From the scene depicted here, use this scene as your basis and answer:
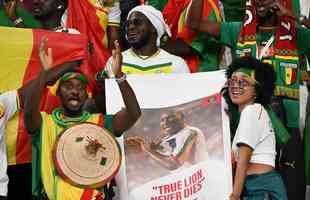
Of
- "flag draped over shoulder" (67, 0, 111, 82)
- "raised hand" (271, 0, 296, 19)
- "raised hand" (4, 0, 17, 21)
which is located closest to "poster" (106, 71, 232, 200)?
"raised hand" (271, 0, 296, 19)

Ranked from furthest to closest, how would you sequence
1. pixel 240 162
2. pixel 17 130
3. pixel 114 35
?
pixel 114 35 → pixel 17 130 → pixel 240 162

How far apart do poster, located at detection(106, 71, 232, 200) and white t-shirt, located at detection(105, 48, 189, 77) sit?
17.3 inches

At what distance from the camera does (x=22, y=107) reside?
666cm

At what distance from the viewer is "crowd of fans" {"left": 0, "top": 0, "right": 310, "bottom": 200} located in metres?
6.44

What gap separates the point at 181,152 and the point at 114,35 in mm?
1784

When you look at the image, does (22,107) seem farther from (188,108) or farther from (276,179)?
(276,179)

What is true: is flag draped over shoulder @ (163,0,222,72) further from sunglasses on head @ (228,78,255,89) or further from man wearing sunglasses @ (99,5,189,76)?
sunglasses on head @ (228,78,255,89)

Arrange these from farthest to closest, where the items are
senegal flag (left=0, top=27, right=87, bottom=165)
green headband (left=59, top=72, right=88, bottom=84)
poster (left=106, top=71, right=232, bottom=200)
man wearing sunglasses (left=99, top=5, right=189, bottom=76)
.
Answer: man wearing sunglasses (left=99, top=5, right=189, bottom=76), senegal flag (left=0, top=27, right=87, bottom=165), green headband (left=59, top=72, right=88, bottom=84), poster (left=106, top=71, right=232, bottom=200)

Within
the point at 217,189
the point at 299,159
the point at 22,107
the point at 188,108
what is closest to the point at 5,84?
the point at 22,107

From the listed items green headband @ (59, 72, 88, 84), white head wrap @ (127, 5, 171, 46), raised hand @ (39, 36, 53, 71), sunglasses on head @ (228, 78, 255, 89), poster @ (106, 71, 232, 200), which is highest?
white head wrap @ (127, 5, 171, 46)

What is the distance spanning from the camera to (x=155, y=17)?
7414 millimetres

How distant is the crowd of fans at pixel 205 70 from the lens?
21.1 ft

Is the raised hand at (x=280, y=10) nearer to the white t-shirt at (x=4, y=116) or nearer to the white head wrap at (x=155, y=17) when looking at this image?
the white head wrap at (x=155, y=17)

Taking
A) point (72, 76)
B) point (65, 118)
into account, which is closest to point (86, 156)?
point (65, 118)
